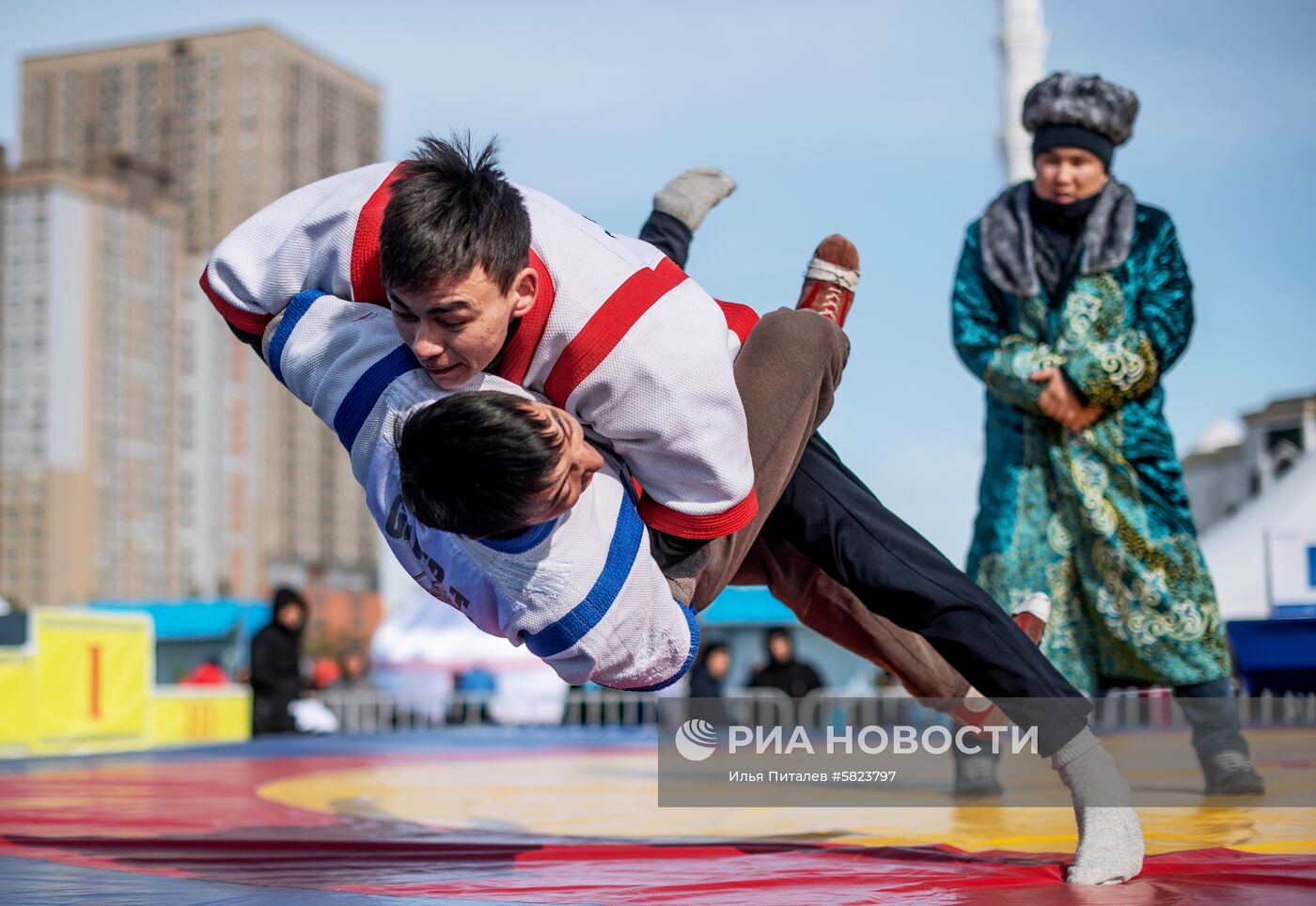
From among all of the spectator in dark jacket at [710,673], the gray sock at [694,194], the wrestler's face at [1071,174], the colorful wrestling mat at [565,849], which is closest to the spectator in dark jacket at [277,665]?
the spectator in dark jacket at [710,673]

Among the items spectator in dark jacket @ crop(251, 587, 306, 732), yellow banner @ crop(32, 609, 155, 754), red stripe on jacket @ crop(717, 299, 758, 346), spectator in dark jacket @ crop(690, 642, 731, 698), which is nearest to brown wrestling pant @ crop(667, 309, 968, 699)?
red stripe on jacket @ crop(717, 299, 758, 346)

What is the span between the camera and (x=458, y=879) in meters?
2.42

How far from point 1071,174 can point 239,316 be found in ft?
8.08

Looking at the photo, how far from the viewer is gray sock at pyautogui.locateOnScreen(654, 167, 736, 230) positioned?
2.84 m

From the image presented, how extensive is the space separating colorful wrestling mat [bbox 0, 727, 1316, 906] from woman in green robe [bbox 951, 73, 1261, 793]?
0.52 meters

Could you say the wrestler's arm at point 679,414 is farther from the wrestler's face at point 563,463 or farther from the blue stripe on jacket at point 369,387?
the blue stripe on jacket at point 369,387

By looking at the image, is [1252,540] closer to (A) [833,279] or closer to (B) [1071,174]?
(B) [1071,174]

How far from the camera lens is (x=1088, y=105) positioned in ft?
12.6

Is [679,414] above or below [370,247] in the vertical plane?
below

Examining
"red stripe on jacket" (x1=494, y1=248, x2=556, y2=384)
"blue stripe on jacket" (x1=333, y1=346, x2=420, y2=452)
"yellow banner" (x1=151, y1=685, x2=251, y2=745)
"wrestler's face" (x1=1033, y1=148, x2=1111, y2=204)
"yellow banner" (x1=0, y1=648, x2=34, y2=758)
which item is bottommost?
"yellow banner" (x1=151, y1=685, x2=251, y2=745)

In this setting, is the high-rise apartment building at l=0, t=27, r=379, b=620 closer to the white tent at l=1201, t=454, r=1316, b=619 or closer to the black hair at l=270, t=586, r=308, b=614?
the black hair at l=270, t=586, r=308, b=614

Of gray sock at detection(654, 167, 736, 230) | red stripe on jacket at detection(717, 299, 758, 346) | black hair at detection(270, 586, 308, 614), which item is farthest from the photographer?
black hair at detection(270, 586, 308, 614)

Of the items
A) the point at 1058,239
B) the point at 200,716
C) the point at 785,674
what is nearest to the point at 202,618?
the point at 200,716

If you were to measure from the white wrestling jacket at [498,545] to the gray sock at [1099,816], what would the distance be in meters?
0.70
